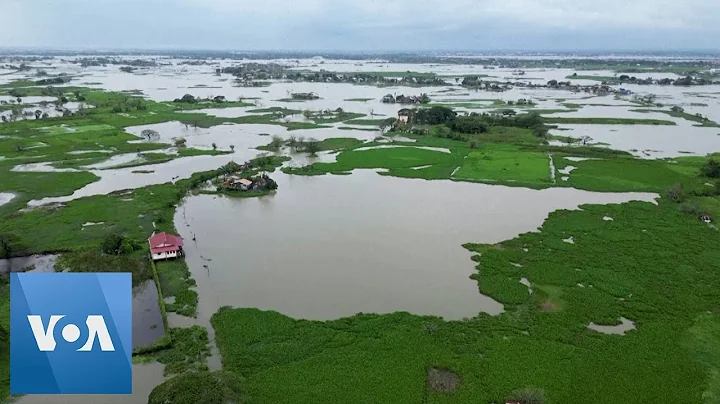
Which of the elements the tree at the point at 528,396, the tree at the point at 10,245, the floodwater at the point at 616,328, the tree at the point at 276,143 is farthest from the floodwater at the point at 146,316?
the tree at the point at 276,143

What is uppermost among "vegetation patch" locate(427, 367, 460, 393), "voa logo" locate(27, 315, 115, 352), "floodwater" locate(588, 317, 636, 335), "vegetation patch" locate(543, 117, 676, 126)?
"voa logo" locate(27, 315, 115, 352)

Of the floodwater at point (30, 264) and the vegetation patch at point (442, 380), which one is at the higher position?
the floodwater at point (30, 264)

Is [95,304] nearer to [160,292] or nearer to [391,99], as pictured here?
[160,292]

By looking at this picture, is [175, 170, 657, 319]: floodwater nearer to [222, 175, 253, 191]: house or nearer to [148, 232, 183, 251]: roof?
[148, 232, 183, 251]: roof

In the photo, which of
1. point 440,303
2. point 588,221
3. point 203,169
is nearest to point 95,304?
point 440,303

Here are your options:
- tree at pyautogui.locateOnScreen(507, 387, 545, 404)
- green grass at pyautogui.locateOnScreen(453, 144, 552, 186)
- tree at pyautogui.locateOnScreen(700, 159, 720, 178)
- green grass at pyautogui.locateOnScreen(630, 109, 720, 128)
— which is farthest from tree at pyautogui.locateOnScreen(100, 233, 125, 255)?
green grass at pyautogui.locateOnScreen(630, 109, 720, 128)

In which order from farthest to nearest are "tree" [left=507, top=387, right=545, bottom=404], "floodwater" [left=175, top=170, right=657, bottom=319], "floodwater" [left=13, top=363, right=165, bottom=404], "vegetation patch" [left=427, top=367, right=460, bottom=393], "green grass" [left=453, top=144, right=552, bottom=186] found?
"green grass" [left=453, top=144, right=552, bottom=186]
"floodwater" [left=175, top=170, right=657, bottom=319]
"vegetation patch" [left=427, top=367, right=460, bottom=393]
"floodwater" [left=13, top=363, right=165, bottom=404]
"tree" [left=507, top=387, right=545, bottom=404]

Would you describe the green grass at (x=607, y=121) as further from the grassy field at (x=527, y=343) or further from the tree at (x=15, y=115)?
the tree at (x=15, y=115)
